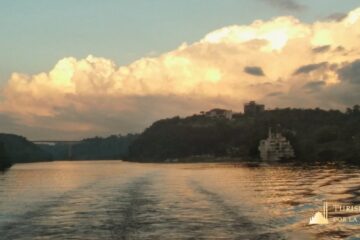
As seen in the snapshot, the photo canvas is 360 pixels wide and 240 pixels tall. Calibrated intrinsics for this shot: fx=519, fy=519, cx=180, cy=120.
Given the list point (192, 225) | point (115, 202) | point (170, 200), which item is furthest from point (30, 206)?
point (192, 225)

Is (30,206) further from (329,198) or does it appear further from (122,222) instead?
(329,198)

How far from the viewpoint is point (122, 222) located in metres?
35.8

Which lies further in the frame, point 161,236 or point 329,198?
point 329,198

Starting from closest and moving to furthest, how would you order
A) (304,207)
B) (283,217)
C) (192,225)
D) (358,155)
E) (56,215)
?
1. (192,225)
2. (283,217)
3. (56,215)
4. (304,207)
5. (358,155)

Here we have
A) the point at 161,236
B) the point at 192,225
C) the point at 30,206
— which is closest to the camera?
the point at 161,236

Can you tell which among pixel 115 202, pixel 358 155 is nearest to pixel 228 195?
pixel 115 202

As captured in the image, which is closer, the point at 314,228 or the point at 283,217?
the point at 314,228

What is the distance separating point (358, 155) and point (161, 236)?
18241 centimetres

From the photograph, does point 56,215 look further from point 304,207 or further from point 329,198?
point 329,198

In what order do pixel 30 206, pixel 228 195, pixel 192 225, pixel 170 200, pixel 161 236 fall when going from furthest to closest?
pixel 228 195, pixel 170 200, pixel 30 206, pixel 192 225, pixel 161 236

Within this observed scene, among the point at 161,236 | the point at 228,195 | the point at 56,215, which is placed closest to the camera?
the point at 161,236

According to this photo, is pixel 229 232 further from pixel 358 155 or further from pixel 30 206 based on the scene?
pixel 358 155

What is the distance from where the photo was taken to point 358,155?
652 ft

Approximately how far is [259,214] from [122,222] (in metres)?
10.5
